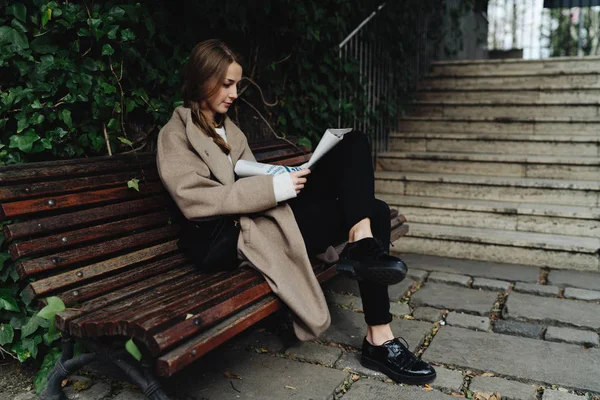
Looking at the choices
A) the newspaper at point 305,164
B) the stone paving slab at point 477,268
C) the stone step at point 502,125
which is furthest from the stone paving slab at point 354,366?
the stone step at point 502,125

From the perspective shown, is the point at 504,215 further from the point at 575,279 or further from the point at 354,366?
the point at 354,366

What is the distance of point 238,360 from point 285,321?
499 millimetres

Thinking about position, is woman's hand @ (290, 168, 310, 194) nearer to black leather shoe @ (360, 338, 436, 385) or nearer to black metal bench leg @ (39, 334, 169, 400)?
black leather shoe @ (360, 338, 436, 385)

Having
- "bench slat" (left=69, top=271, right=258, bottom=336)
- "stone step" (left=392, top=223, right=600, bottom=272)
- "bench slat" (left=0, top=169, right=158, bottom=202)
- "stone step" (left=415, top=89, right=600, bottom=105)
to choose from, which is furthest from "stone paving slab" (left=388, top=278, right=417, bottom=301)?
"stone step" (left=415, top=89, right=600, bottom=105)

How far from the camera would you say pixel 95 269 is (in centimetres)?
230

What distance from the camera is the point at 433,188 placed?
205 inches

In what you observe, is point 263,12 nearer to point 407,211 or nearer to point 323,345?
point 407,211

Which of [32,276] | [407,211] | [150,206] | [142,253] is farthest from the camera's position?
[407,211]

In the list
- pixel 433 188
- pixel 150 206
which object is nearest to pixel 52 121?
pixel 150 206

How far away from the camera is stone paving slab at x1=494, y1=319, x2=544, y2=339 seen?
2912mm

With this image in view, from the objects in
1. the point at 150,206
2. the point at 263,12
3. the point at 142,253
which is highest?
the point at 263,12

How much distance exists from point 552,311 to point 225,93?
2190mm

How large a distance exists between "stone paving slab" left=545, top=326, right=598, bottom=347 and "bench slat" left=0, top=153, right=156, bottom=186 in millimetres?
2200

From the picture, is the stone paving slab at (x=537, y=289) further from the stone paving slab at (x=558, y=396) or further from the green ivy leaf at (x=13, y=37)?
the green ivy leaf at (x=13, y=37)
